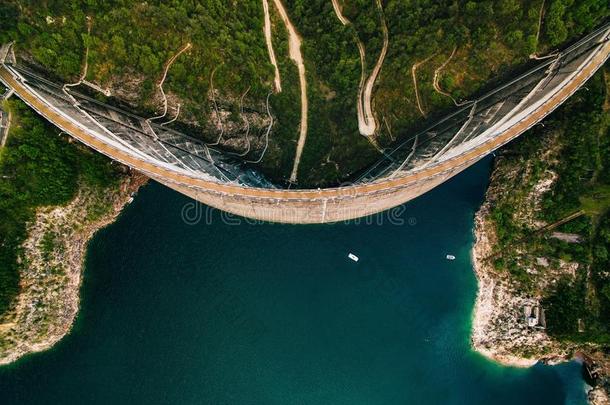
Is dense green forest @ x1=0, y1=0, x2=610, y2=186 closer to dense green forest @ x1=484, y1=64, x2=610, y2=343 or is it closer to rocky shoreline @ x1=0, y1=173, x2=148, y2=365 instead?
dense green forest @ x1=484, y1=64, x2=610, y2=343

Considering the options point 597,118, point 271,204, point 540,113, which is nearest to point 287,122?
point 271,204

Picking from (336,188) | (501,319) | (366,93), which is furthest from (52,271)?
(501,319)

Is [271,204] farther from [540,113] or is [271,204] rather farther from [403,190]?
[540,113]

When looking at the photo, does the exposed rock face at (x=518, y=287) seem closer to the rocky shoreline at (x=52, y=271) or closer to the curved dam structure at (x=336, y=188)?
the curved dam structure at (x=336, y=188)

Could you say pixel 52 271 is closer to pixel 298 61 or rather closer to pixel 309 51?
pixel 298 61

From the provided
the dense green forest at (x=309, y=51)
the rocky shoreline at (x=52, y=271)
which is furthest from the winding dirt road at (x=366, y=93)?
the rocky shoreline at (x=52, y=271)

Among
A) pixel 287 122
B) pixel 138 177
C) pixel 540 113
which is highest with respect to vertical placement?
pixel 540 113
